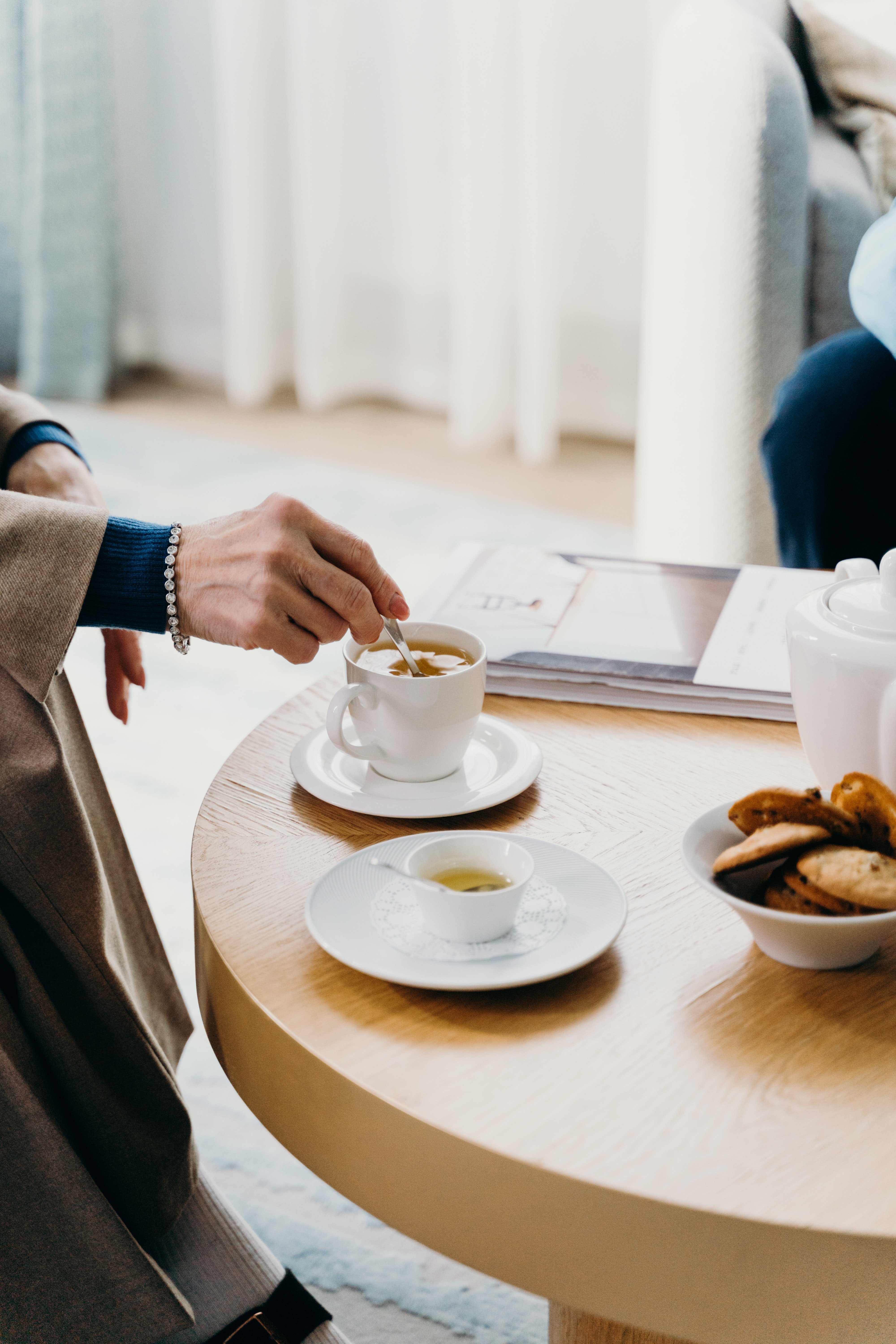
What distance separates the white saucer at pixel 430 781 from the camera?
2.38 feet

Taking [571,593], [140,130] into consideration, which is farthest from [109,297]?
[571,593]

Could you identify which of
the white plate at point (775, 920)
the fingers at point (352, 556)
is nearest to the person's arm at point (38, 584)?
the fingers at point (352, 556)

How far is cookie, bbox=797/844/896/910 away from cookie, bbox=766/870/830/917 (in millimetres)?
10

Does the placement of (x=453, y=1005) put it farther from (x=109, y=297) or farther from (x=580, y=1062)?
(x=109, y=297)

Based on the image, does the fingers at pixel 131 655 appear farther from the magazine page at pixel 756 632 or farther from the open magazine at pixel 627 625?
the magazine page at pixel 756 632

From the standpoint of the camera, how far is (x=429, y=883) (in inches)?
22.7

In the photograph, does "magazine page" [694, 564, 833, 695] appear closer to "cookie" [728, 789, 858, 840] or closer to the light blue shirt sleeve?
"cookie" [728, 789, 858, 840]

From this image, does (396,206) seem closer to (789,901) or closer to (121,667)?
(121,667)

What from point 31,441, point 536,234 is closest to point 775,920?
point 31,441

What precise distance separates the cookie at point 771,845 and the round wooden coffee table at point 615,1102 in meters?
0.06

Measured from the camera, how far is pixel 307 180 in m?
3.13

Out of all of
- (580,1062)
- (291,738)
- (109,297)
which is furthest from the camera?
(109,297)

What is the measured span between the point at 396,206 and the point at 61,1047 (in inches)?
113

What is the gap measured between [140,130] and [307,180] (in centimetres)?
66
